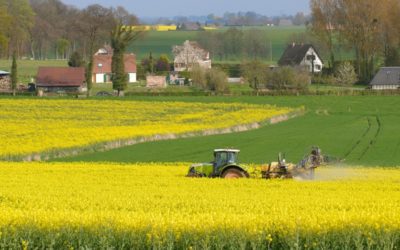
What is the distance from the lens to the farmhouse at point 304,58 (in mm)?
142750

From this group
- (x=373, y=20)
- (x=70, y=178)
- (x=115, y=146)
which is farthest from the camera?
(x=373, y=20)

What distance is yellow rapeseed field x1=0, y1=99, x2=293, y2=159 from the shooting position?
49956 millimetres

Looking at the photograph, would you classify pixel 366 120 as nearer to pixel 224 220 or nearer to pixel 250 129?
pixel 250 129

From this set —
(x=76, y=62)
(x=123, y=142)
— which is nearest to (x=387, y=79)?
(x=76, y=62)

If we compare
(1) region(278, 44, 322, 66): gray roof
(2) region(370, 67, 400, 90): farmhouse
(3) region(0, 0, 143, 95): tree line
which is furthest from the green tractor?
(1) region(278, 44, 322, 66): gray roof

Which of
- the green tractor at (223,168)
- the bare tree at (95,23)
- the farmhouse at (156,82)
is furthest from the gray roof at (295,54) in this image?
the green tractor at (223,168)

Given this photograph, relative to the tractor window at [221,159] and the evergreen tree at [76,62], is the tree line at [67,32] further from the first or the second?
the tractor window at [221,159]

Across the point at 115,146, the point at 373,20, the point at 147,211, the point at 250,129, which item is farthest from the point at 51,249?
the point at 373,20

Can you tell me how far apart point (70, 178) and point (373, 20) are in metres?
96.4

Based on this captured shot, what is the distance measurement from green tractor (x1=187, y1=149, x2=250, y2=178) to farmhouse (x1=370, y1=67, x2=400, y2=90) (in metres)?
79.2

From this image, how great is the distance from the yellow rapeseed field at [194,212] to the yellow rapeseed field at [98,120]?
15170 millimetres

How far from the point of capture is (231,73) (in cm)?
13475

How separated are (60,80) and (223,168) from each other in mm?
78265

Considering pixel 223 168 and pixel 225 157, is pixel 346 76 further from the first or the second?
pixel 223 168
